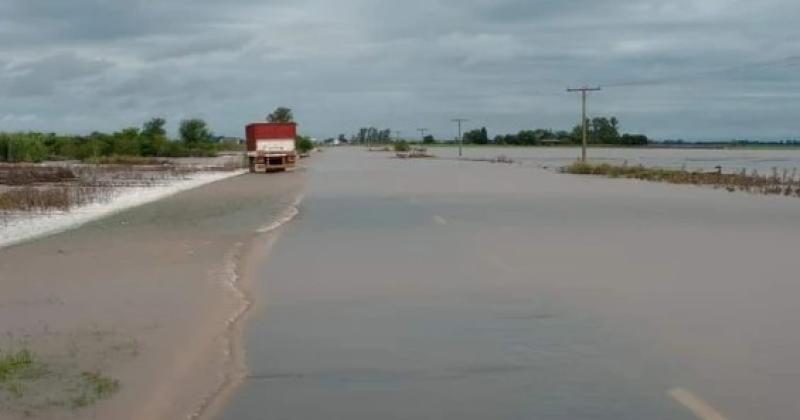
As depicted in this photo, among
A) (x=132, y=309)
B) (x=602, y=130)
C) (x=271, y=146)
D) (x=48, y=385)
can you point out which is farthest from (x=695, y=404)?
(x=602, y=130)

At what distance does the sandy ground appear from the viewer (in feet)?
27.8

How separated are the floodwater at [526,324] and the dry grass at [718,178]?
1865cm

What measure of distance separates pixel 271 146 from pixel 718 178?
31493mm

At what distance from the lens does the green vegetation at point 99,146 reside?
8556cm

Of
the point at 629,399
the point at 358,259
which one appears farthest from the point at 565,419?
the point at 358,259

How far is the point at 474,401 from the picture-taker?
316 inches

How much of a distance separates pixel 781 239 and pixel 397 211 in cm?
1210

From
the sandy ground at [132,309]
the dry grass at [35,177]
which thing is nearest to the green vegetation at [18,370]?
the sandy ground at [132,309]

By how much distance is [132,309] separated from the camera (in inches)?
509

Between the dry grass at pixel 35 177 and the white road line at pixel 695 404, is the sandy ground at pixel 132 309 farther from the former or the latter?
the dry grass at pixel 35 177

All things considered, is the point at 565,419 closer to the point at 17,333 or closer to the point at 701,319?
the point at 701,319

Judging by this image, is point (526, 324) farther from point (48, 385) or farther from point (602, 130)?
point (602, 130)

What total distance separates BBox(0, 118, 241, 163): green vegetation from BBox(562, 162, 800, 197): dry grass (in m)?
41.3

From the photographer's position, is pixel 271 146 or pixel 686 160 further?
pixel 686 160
